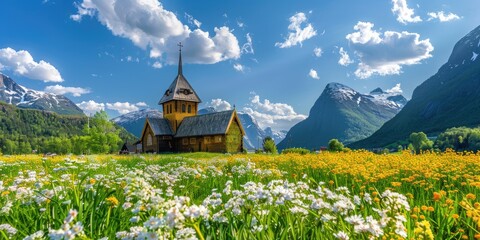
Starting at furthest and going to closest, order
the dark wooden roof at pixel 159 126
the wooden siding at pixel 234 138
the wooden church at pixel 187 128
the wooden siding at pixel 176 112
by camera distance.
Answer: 1. the wooden siding at pixel 176 112
2. the dark wooden roof at pixel 159 126
3. the wooden church at pixel 187 128
4. the wooden siding at pixel 234 138

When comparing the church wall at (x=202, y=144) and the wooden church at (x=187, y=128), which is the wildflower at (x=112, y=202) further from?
the church wall at (x=202, y=144)

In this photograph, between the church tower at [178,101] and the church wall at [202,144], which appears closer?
the church wall at [202,144]

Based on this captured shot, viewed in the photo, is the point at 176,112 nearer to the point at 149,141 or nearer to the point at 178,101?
the point at 178,101

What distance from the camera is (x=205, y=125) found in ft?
194

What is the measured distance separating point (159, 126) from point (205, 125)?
34.3 feet

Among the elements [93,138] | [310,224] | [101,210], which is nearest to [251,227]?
[310,224]

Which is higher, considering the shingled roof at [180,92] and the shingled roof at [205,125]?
the shingled roof at [180,92]

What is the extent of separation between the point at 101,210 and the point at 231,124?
53.9 m

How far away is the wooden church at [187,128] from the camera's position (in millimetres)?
57031

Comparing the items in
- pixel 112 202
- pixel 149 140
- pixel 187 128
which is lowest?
pixel 112 202

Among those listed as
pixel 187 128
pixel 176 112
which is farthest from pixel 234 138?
pixel 176 112

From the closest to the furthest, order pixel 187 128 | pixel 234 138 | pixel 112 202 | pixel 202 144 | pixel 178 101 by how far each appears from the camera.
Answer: pixel 112 202, pixel 234 138, pixel 202 144, pixel 187 128, pixel 178 101

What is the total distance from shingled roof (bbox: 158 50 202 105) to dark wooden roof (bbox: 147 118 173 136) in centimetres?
482

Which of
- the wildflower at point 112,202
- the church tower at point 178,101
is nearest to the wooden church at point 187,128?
the church tower at point 178,101
